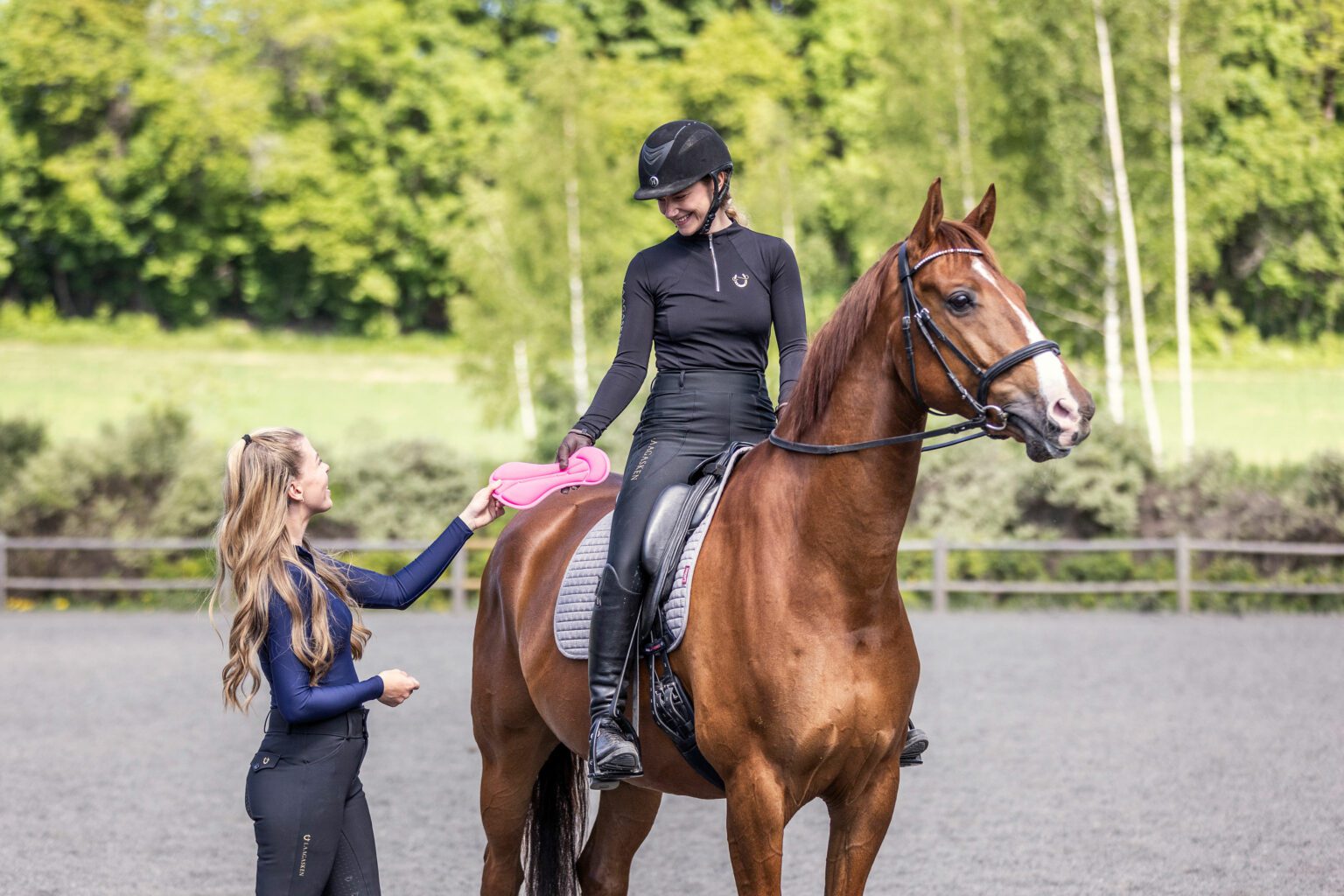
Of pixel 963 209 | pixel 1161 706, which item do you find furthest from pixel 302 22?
pixel 1161 706

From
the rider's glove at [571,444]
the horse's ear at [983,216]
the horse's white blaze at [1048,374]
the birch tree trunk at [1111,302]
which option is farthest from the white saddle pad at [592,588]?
the birch tree trunk at [1111,302]

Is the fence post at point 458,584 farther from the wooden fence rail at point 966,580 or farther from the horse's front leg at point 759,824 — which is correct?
the horse's front leg at point 759,824

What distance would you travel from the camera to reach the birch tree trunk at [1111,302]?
77.9 ft

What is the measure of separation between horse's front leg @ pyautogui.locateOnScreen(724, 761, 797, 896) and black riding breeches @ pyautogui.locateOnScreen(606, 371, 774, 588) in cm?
82

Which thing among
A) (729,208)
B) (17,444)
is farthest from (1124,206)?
(729,208)

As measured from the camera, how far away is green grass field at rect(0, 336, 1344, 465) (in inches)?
966

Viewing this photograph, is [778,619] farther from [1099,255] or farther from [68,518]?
[1099,255]

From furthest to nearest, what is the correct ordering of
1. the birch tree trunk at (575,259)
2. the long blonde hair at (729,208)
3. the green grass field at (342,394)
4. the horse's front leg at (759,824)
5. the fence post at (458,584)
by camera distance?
the birch tree trunk at (575,259) → the green grass field at (342,394) → the fence post at (458,584) → the long blonde hair at (729,208) → the horse's front leg at (759,824)

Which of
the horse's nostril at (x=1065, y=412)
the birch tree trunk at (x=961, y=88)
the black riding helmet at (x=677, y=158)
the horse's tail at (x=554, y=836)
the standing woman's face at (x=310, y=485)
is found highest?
the birch tree trunk at (x=961, y=88)

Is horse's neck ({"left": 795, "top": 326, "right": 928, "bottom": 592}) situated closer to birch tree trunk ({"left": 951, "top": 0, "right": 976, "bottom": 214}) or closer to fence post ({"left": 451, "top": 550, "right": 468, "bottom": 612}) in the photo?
fence post ({"left": 451, "top": 550, "right": 468, "bottom": 612})

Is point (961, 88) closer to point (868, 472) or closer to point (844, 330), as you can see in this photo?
point (844, 330)

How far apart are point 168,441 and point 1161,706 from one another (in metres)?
14.5

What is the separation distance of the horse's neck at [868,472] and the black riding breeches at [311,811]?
1.45 metres

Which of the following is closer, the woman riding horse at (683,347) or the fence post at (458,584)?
the woman riding horse at (683,347)
